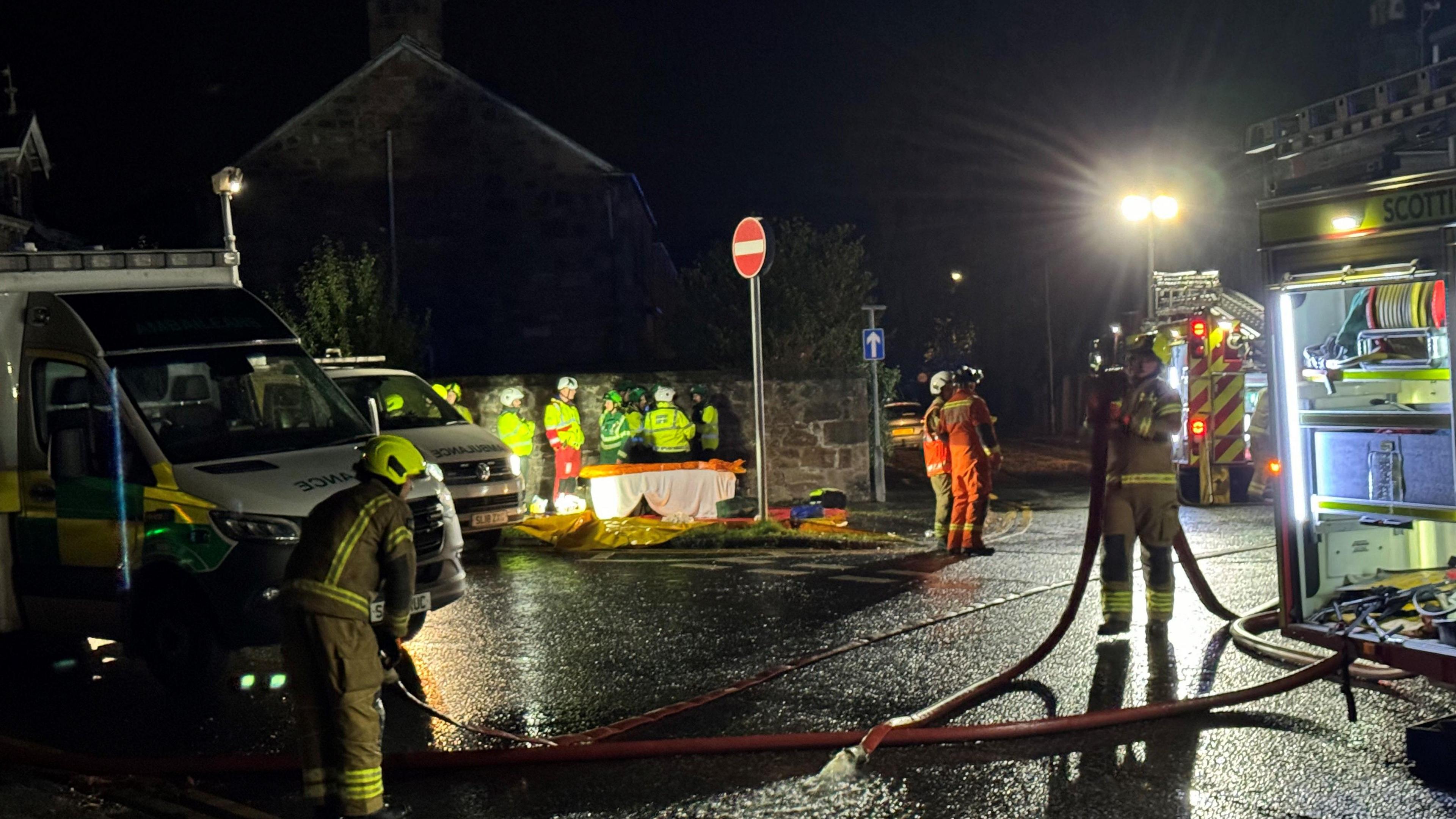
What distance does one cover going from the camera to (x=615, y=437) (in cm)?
1574

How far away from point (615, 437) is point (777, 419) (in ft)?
8.14

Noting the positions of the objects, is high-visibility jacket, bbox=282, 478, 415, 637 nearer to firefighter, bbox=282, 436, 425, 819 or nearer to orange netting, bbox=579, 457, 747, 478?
firefighter, bbox=282, 436, 425, 819

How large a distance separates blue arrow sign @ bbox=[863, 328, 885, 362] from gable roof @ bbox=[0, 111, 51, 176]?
21973mm

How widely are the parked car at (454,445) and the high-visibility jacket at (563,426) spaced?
1.92 meters

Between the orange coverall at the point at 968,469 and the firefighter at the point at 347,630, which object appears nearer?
the firefighter at the point at 347,630

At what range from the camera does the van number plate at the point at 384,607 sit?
544 cm

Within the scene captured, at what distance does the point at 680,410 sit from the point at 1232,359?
21.4ft

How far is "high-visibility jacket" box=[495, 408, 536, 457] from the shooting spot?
616 inches

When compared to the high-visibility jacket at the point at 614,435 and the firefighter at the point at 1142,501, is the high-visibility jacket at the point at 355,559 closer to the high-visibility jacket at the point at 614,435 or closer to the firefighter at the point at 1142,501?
the firefighter at the point at 1142,501

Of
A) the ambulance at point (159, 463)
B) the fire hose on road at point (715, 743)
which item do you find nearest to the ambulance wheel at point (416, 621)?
the ambulance at point (159, 463)

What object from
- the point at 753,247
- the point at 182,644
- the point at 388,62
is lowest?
the point at 182,644

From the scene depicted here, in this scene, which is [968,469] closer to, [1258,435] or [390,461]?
[1258,435]

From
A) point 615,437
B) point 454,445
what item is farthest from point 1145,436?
point 615,437

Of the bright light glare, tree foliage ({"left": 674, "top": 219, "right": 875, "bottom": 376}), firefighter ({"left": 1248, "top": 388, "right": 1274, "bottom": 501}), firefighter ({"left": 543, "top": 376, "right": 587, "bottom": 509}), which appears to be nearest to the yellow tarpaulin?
firefighter ({"left": 543, "top": 376, "right": 587, "bottom": 509})
